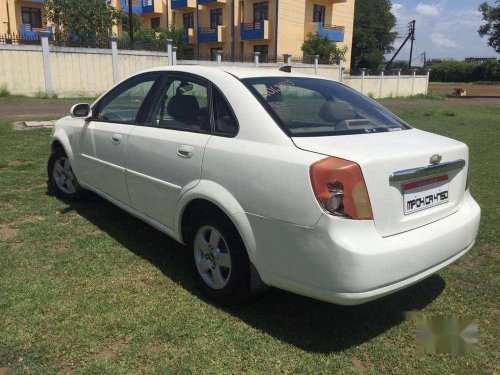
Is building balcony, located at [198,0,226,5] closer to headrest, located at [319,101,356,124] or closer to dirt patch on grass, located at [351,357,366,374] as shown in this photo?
headrest, located at [319,101,356,124]

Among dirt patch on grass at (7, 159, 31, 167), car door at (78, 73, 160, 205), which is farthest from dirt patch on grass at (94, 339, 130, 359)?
dirt patch on grass at (7, 159, 31, 167)

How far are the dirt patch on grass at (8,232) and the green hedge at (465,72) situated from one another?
69331 mm

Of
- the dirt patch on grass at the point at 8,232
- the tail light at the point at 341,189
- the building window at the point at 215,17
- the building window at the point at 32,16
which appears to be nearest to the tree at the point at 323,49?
the building window at the point at 215,17

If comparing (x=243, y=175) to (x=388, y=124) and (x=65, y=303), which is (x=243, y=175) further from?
(x=65, y=303)

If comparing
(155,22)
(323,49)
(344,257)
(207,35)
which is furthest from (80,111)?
(155,22)

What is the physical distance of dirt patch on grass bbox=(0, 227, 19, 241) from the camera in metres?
4.40

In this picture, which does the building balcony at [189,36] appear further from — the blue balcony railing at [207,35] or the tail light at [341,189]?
the tail light at [341,189]

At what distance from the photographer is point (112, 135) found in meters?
4.21

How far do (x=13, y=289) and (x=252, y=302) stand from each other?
5.74 ft

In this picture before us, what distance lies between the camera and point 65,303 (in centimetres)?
325

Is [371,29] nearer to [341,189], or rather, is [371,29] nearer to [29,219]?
[29,219]

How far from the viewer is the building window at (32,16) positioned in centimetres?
4378

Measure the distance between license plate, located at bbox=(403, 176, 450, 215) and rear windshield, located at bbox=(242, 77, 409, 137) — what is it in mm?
527

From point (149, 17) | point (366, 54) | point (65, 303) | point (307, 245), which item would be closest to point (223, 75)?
point (307, 245)
